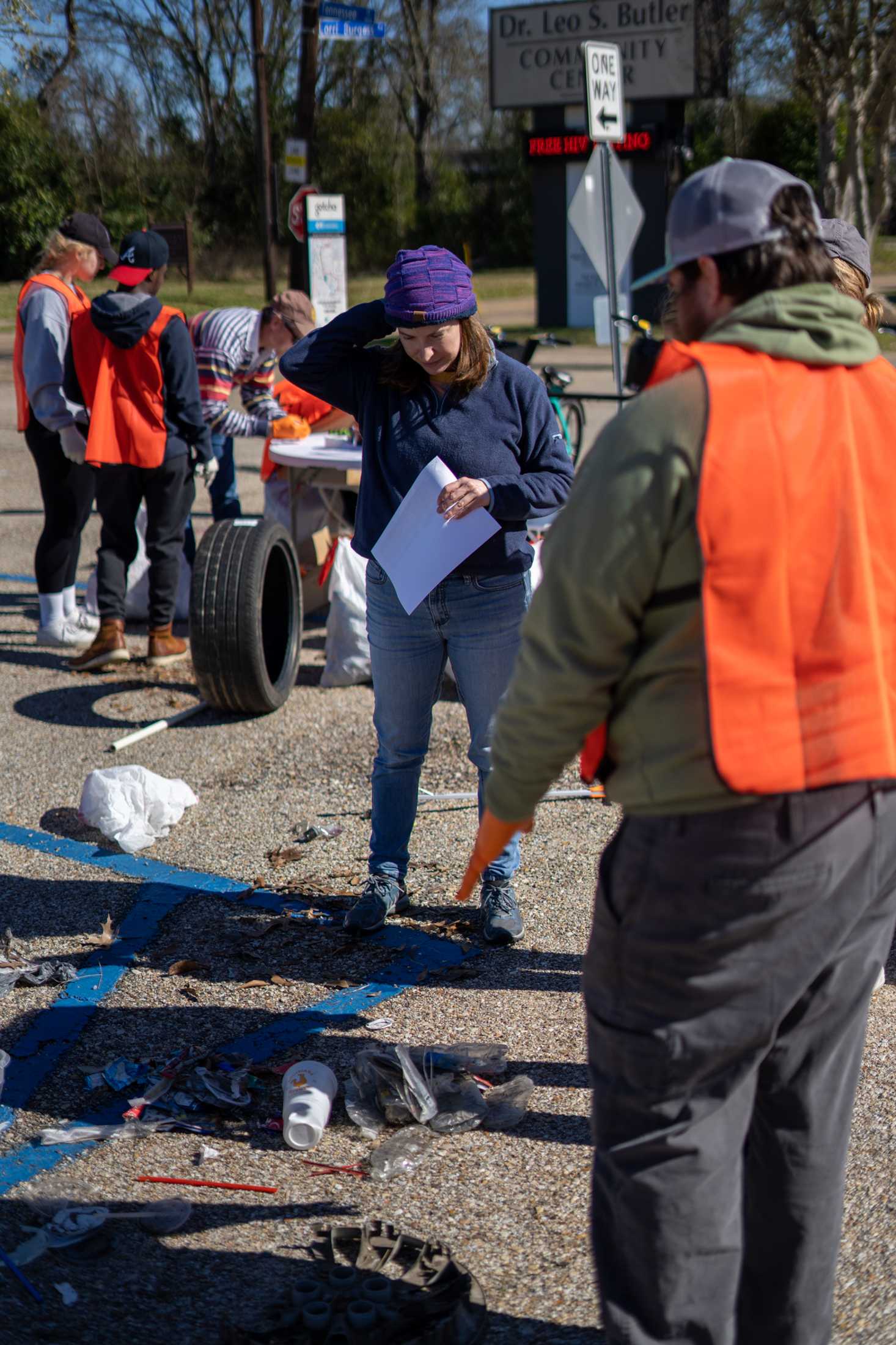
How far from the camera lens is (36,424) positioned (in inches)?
271

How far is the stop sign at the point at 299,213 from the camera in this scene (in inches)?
617

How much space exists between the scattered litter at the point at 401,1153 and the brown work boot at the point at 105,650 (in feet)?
13.7

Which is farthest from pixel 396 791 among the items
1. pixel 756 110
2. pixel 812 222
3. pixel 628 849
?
pixel 756 110

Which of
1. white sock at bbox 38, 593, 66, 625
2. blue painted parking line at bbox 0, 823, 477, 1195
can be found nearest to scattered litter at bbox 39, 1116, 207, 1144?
blue painted parking line at bbox 0, 823, 477, 1195

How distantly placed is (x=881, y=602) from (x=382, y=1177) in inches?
70.3

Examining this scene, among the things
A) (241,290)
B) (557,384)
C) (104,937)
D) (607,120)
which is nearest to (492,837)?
(104,937)

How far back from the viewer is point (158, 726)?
19.7 ft

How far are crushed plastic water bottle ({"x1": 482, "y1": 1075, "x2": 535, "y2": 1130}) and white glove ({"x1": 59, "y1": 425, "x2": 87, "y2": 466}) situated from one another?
4.34 metres

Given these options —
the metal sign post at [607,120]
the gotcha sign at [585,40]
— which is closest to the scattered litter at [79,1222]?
the metal sign post at [607,120]

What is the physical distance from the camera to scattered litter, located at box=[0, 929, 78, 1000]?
12.7 feet

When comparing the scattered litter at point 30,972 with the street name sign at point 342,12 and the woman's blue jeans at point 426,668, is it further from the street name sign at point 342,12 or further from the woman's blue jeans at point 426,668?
the street name sign at point 342,12

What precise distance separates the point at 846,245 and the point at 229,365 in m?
4.38

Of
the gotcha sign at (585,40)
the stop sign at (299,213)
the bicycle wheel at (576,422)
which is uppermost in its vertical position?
the gotcha sign at (585,40)

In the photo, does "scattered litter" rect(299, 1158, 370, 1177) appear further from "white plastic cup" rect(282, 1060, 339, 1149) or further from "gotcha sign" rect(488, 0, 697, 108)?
"gotcha sign" rect(488, 0, 697, 108)
